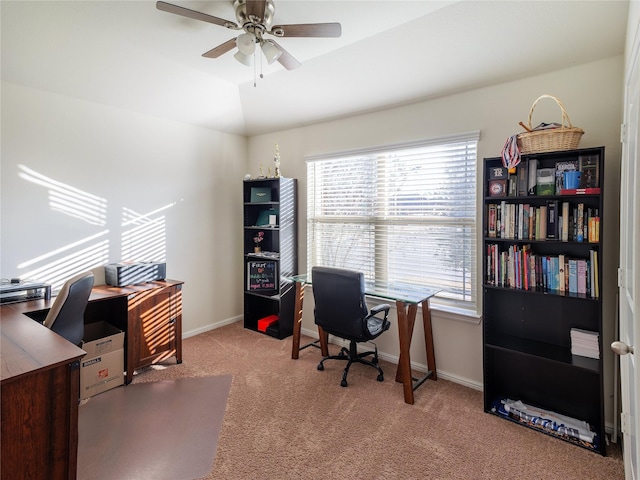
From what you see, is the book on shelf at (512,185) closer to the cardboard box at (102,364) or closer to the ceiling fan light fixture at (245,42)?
the ceiling fan light fixture at (245,42)

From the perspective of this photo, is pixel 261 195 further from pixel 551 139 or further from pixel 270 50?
pixel 551 139

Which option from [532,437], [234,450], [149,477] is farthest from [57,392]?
[532,437]

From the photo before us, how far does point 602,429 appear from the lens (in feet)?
6.40

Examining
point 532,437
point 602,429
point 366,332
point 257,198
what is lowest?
point 532,437

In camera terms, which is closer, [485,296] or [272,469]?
[272,469]

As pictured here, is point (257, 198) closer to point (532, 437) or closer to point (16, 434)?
point (16, 434)

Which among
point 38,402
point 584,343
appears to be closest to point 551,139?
point 584,343

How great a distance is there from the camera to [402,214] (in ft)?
10.4

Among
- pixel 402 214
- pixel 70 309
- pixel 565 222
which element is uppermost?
pixel 402 214

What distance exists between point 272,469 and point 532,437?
5.42 feet

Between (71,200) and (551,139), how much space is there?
378cm

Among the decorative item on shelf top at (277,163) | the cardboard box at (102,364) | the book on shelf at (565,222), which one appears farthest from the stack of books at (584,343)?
the cardboard box at (102,364)

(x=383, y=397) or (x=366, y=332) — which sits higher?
(x=366, y=332)

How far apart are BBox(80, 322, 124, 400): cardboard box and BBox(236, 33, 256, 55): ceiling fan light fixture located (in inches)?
94.4
